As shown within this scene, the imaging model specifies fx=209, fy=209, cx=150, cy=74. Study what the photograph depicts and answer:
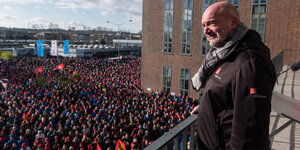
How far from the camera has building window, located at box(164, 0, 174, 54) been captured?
2167cm

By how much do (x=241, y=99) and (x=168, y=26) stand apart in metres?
21.4

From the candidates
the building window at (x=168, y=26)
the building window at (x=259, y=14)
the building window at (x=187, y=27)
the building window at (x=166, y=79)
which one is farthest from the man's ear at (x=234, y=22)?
the building window at (x=166, y=79)

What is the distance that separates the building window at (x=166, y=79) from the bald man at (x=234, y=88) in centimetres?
2077

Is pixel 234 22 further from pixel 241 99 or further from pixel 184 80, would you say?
pixel 184 80

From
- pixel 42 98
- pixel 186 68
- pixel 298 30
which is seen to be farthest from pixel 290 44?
pixel 42 98

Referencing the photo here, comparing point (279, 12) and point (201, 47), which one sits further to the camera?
point (201, 47)

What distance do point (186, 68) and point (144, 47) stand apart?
5.81 meters

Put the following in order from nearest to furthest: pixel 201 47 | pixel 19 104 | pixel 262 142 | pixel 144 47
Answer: pixel 262 142 → pixel 19 104 → pixel 201 47 → pixel 144 47

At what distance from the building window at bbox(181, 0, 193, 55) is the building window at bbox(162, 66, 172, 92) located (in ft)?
8.18

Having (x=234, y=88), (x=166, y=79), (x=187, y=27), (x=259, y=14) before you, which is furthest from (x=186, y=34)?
(x=234, y=88)

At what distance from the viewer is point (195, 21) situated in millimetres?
20359

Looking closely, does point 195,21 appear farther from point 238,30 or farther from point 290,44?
point 238,30

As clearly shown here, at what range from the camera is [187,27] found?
20953 millimetres

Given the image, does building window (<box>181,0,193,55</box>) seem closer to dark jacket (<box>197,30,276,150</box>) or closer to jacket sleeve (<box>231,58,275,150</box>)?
dark jacket (<box>197,30,276,150</box>)
